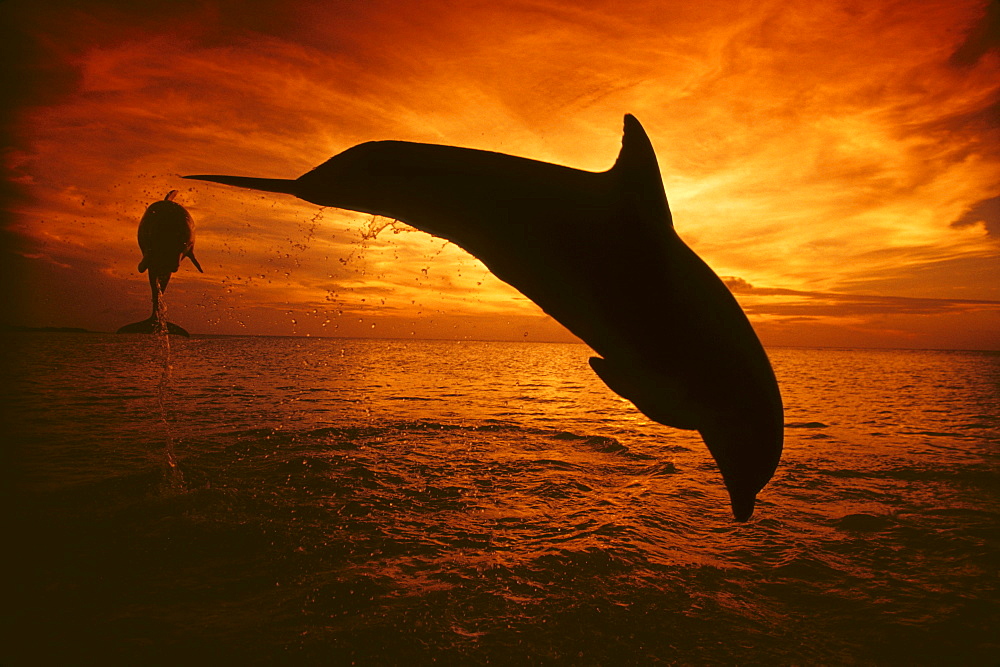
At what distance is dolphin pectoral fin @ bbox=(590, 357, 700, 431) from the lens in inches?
86.9

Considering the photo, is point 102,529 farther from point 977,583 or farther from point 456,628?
point 977,583

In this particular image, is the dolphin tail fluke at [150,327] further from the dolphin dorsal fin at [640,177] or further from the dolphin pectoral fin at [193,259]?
the dolphin dorsal fin at [640,177]

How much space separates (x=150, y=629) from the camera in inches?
183

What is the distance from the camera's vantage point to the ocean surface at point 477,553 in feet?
15.2

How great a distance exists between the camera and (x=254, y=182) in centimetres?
249

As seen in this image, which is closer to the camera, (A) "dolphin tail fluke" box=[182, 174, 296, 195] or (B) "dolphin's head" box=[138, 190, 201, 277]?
(A) "dolphin tail fluke" box=[182, 174, 296, 195]


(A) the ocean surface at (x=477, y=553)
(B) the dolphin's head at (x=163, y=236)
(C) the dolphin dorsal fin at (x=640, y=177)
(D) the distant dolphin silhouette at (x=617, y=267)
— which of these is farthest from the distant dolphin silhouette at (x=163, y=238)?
(C) the dolphin dorsal fin at (x=640, y=177)

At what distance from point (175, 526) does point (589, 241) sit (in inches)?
A: 282

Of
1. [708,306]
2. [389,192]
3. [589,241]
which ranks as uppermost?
[389,192]

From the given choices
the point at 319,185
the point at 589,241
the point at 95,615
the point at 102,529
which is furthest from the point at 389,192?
the point at 102,529

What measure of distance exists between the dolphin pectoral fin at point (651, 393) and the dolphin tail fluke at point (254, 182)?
1812mm

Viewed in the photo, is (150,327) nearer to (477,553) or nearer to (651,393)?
(477,553)

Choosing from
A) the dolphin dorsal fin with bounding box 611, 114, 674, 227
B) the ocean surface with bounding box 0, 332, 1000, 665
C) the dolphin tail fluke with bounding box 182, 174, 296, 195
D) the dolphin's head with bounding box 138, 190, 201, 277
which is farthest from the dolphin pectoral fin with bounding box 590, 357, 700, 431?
the dolphin's head with bounding box 138, 190, 201, 277

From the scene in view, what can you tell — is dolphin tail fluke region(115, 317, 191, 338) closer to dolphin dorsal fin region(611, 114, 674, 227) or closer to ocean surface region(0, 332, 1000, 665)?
ocean surface region(0, 332, 1000, 665)
